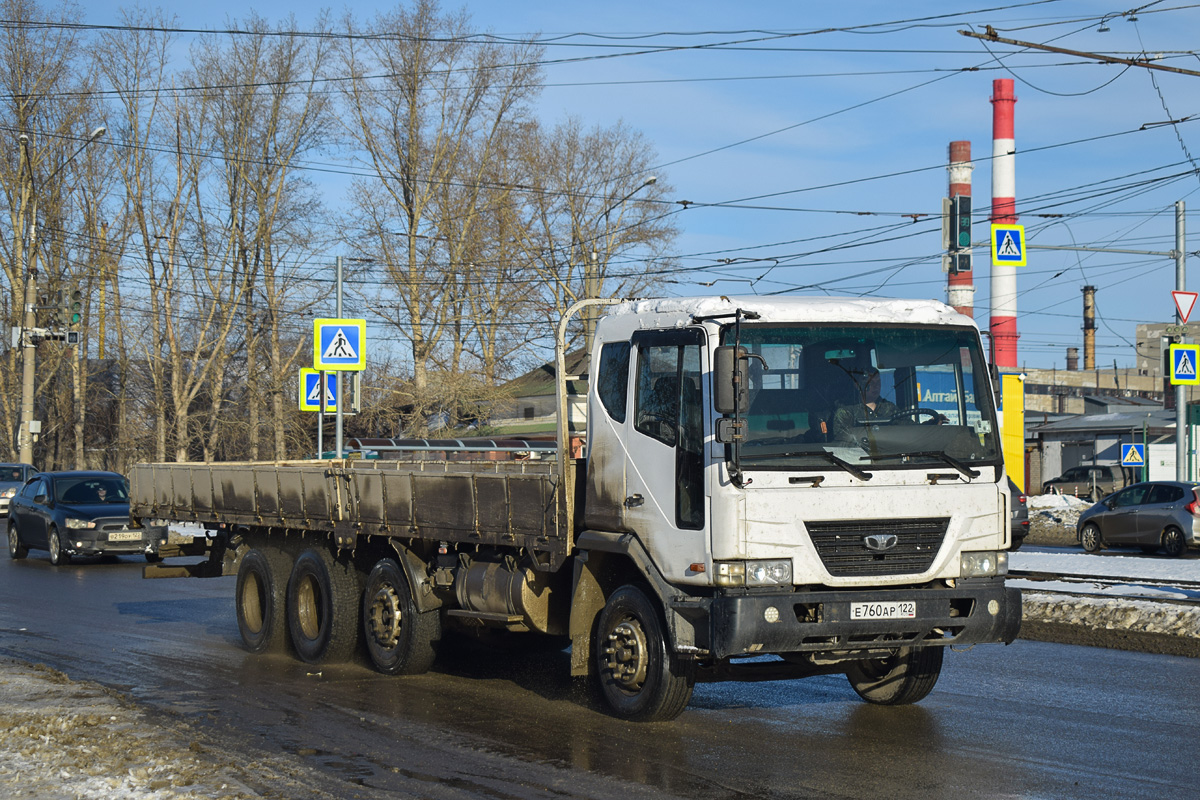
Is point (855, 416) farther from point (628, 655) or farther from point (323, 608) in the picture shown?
point (323, 608)

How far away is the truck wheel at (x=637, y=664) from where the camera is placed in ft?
26.3

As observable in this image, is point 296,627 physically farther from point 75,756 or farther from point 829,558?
point 829,558

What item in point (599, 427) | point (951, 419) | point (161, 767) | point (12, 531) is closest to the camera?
point (161, 767)

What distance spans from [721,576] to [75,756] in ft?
12.1

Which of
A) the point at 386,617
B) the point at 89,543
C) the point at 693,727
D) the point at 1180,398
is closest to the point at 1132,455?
the point at 1180,398

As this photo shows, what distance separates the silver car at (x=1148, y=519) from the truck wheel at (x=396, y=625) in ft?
61.9

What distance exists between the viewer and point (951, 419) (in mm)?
8062

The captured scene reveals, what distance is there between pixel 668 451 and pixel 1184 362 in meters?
22.3

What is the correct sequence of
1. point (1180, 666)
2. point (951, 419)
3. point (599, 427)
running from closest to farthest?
point (951, 419) < point (599, 427) < point (1180, 666)

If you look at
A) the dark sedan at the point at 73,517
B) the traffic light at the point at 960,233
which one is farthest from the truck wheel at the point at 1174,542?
the dark sedan at the point at 73,517

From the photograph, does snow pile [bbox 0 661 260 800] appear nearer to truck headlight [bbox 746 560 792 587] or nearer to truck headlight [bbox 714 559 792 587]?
truck headlight [bbox 714 559 792 587]

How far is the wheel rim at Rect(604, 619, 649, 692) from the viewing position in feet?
26.9

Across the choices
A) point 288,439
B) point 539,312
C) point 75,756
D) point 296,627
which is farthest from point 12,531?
point 539,312

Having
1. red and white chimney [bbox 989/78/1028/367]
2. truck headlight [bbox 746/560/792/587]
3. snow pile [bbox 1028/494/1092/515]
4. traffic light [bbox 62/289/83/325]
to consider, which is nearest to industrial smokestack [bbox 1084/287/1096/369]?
red and white chimney [bbox 989/78/1028/367]
